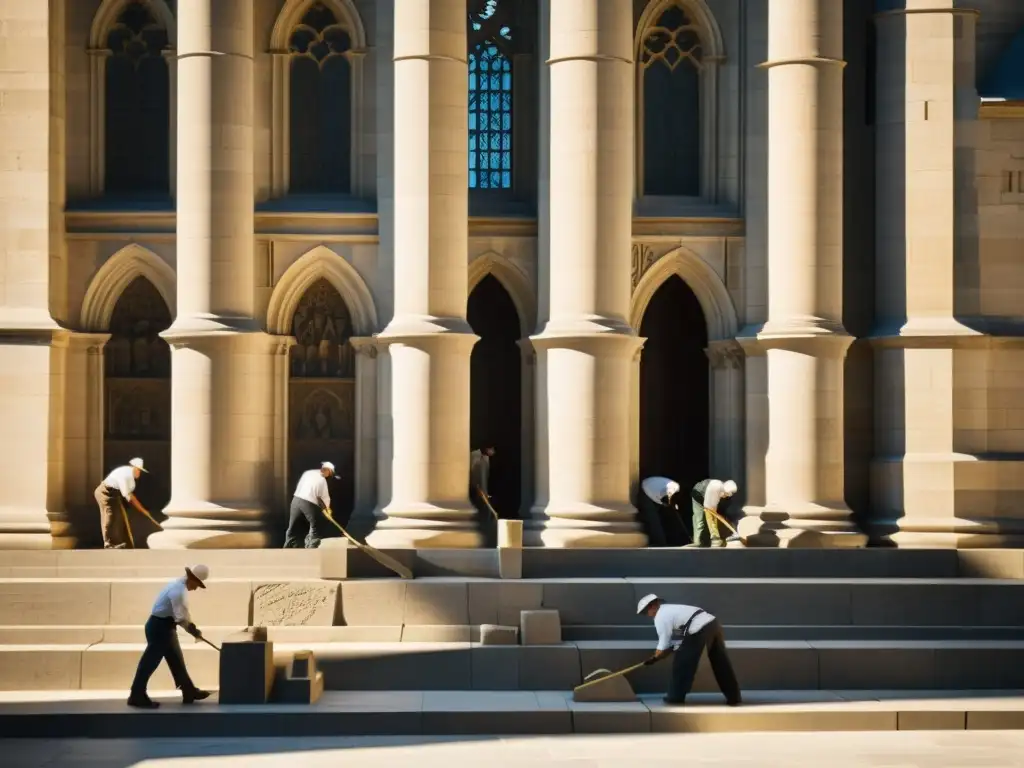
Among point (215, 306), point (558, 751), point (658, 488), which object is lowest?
point (558, 751)

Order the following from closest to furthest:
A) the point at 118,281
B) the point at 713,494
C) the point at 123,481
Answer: the point at 123,481
the point at 713,494
the point at 118,281

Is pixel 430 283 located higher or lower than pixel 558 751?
higher

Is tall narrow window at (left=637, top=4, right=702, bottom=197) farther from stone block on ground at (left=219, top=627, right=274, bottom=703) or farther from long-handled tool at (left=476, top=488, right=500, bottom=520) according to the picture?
stone block on ground at (left=219, top=627, right=274, bottom=703)

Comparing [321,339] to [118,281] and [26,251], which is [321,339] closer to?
[118,281]

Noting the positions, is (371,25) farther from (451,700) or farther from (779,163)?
(451,700)

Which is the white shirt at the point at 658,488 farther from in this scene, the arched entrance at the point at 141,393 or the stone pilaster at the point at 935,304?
the arched entrance at the point at 141,393

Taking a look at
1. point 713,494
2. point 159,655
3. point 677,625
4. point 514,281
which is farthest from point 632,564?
point 159,655

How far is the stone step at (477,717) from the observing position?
2530 cm

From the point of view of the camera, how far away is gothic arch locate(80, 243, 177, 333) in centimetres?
3662

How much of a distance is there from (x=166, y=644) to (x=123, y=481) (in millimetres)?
8058

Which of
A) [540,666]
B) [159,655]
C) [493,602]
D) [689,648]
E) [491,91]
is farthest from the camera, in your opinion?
[491,91]

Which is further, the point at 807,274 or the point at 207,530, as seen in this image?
the point at 807,274

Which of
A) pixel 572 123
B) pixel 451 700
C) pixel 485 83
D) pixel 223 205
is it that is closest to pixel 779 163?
pixel 572 123

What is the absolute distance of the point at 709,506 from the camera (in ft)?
113
